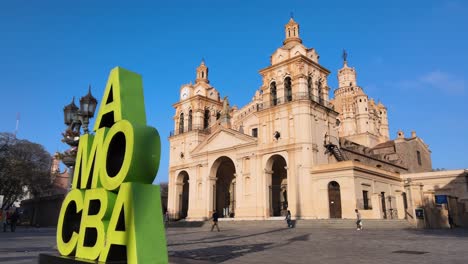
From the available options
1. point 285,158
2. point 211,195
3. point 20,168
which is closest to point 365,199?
point 285,158

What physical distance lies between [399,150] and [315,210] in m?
24.2

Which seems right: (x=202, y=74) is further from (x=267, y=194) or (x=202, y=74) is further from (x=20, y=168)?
(x=20, y=168)

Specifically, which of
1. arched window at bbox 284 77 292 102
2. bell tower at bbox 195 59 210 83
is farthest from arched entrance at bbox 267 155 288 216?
bell tower at bbox 195 59 210 83

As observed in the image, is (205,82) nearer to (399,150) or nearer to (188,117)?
(188,117)

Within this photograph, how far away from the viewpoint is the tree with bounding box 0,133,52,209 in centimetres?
3881

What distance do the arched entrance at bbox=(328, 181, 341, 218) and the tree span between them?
113 ft

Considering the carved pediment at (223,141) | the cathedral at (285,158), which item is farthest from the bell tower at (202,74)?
the carved pediment at (223,141)

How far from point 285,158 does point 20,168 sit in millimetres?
30630

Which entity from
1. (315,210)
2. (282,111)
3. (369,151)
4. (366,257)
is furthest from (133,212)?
(369,151)

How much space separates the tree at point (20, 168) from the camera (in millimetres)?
38812

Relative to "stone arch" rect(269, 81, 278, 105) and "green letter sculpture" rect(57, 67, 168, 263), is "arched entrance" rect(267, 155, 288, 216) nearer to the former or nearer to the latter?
"stone arch" rect(269, 81, 278, 105)

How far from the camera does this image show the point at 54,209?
35719 mm

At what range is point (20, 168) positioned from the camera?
39.1 metres

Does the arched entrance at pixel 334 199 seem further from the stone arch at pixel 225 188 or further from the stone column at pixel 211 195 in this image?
the stone arch at pixel 225 188
